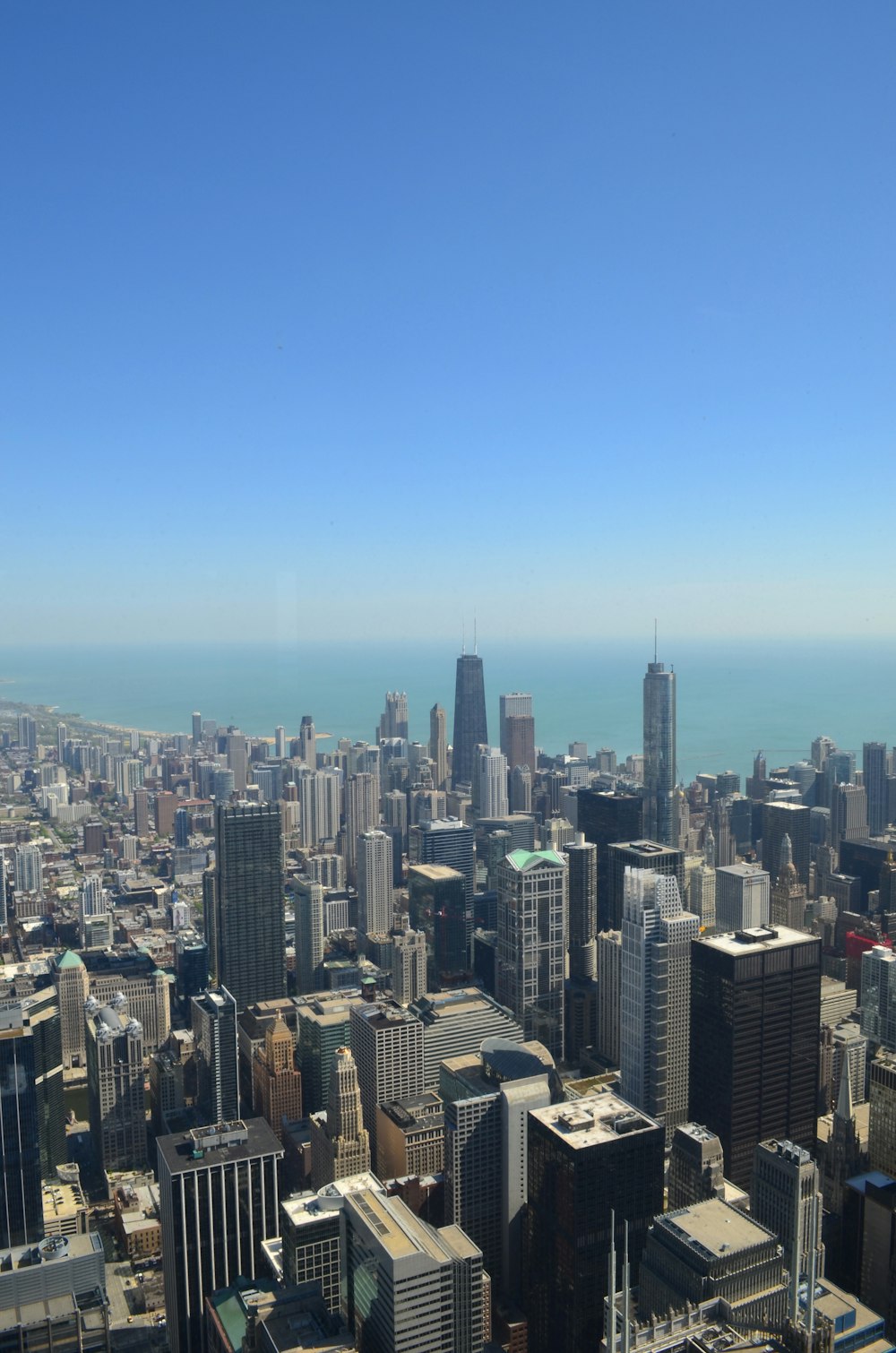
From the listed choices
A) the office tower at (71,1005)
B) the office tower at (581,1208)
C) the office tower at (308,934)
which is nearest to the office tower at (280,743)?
the office tower at (308,934)

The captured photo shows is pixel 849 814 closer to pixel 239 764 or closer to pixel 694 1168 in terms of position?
pixel 239 764

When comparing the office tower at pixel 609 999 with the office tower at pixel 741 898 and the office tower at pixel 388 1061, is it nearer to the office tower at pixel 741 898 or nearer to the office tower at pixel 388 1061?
the office tower at pixel 741 898

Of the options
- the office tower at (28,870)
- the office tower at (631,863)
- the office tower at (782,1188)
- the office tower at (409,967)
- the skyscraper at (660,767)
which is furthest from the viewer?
the skyscraper at (660,767)

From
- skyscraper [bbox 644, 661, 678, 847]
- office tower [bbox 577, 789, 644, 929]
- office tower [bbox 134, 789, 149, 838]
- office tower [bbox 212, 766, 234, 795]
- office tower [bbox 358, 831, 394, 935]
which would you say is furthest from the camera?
office tower [bbox 134, 789, 149, 838]

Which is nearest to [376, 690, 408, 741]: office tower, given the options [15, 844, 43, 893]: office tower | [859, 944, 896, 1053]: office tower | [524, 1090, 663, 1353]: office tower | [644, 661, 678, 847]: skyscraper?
[644, 661, 678, 847]: skyscraper

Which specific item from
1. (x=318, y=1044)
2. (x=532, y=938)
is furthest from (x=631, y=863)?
(x=318, y=1044)

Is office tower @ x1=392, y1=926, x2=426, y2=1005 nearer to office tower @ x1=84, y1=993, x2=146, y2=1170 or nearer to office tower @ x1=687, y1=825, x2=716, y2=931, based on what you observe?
office tower @ x1=687, y1=825, x2=716, y2=931

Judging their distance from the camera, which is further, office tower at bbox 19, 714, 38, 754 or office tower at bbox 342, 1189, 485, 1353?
office tower at bbox 19, 714, 38, 754
